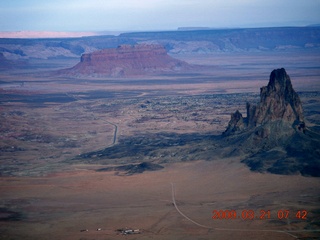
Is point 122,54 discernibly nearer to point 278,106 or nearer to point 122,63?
point 122,63

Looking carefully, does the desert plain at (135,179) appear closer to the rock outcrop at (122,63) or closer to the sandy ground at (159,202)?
the sandy ground at (159,202)

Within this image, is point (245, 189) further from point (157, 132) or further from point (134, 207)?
point (157, 132)

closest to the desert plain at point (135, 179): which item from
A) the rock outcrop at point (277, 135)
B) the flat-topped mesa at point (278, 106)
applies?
the rock outcrop at point (277, 135)
